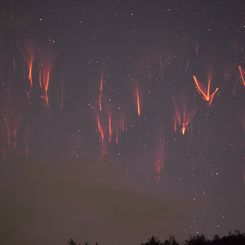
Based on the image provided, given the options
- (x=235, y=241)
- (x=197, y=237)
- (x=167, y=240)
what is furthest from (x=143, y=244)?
(x=235, y=241)

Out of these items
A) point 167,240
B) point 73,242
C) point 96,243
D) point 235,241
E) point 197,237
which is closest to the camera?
point 235,241

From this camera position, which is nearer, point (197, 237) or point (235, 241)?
point (235, 241)

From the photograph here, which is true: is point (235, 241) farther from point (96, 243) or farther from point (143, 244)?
point (96, 243)

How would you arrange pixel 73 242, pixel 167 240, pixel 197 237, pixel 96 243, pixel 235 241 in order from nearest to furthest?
pixel 235 241 < pixel 197 237 < pixel 167 240 < pixel 96 243 < pixel 73 242

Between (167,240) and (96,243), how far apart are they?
6.86 metres

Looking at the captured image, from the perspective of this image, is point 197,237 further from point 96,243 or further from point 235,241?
point 96,243

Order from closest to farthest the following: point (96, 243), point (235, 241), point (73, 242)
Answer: point (235, 241) → point (96, 243) → point (73, 242)

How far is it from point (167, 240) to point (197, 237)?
3619 millimetres

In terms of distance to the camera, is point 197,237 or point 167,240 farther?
point 167,240

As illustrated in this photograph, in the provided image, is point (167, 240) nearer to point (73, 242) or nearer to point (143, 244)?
point (143, 244)

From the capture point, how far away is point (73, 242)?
49344 mm

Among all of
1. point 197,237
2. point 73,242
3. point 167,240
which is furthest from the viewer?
point 73,242

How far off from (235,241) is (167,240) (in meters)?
7.22

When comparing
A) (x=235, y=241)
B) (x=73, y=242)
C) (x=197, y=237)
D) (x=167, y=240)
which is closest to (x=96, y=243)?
(x=73, y=242)
